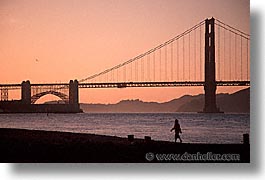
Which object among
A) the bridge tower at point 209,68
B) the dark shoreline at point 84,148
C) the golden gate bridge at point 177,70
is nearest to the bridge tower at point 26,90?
the golden gate bridge at point 177,70

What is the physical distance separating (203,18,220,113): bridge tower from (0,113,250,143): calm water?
7 cm

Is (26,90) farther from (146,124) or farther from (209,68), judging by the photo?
(209,68)

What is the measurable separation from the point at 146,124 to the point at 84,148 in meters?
0.34

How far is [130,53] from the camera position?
335 centimetres

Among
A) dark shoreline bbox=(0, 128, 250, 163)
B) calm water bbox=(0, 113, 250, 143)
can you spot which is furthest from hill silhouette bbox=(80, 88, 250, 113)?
dark shoreline bbox=(0, 128, 250, 163)

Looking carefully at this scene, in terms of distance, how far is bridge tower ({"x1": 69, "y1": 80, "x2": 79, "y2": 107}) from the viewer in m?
3.31

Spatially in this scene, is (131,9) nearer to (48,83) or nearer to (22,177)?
(48,83)

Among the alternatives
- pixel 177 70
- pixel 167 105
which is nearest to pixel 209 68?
pixel 177 70

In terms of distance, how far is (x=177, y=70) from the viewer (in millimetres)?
3305

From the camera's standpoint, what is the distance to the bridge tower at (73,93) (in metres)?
3.31

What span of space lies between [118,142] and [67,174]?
0.30m

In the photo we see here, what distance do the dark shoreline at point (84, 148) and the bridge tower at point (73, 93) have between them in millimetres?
171

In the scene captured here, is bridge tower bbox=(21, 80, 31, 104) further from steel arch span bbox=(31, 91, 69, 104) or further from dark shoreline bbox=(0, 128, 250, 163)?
dark shoreline bbox=(0, 128, 250, 163)

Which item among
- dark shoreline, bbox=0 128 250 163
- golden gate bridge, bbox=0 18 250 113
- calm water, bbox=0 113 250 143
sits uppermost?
golden gate bridge, bbox=0 18 250 113
